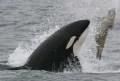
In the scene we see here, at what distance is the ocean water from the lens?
1417 centimetres

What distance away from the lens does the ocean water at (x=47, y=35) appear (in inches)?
558

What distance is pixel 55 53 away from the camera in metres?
14.5

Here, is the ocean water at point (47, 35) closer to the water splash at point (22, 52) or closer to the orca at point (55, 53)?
the water splash at point (22, 52)

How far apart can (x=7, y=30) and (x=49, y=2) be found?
9.88m

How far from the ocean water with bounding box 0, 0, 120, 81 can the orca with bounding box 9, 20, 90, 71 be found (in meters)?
0.28

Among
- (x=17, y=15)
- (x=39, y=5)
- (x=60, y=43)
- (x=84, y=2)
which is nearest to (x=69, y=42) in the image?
(x=60, y=43)

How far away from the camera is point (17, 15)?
88.9 ft

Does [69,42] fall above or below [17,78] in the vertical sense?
above

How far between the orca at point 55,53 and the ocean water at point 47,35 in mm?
281

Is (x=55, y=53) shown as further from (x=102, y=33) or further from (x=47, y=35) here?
(x=47, y=35)

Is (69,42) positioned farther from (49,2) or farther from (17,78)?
(49,2)

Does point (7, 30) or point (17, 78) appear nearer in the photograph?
point (17, 78)

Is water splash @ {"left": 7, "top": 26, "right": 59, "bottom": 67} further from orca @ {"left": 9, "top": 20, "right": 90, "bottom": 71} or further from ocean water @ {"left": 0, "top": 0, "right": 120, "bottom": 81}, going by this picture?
orca @ {"left": 9, "top": 20, "right": 90, "bottom": 71}

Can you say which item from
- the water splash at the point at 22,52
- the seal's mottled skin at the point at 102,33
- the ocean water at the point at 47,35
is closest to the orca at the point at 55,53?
the ocean water at the point at 47,35
